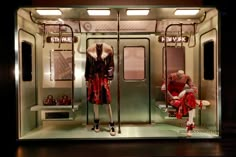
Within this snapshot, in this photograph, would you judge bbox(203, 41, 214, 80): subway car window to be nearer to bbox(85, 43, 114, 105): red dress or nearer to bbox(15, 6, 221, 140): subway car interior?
bbox(15, 6, 221, 140): subway car interior

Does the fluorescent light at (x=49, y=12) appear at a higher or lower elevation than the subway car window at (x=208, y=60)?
higher

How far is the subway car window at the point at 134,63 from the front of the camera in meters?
7.02

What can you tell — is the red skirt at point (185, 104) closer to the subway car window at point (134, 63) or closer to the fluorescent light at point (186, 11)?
the fluorescent light at point (186, 11)

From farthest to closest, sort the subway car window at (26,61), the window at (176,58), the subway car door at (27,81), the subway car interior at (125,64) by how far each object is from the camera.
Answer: the window at (176,58) < the subway car interior at (125,64) < the subway car window at (26,61) < the subway car door at (27,81)

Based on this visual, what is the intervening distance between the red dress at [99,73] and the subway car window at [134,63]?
1180 millimetres

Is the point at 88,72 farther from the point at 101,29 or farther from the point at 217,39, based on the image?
the point at 217,39

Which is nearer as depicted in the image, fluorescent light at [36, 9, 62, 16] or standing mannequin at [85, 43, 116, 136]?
Answer: fluorescent light at [36, 9, 62, 16]

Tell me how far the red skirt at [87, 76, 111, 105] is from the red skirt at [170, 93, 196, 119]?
49.3 inches

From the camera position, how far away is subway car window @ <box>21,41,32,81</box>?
5855 millimetres

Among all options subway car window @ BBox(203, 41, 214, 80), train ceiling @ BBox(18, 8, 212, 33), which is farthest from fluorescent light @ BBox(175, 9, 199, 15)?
subway car window @ BBox(203, 41, 214, 80)

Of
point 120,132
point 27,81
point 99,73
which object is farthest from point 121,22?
point 120,132

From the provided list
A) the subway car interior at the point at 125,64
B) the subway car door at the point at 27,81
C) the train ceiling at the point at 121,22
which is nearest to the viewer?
the subway car door at the point at 27,81

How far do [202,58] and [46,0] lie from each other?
3.37m

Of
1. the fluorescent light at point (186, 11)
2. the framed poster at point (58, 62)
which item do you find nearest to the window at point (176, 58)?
the fluorescent light at point (186, 11)
